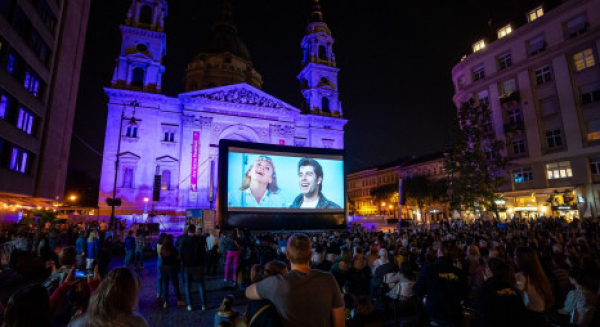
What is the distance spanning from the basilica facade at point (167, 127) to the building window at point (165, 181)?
11 cm

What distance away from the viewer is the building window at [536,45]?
30.2 metres

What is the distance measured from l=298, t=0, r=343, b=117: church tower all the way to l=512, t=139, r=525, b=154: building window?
879 inches

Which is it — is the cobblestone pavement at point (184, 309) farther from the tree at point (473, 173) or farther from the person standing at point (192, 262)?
the tree at point (473, 173)

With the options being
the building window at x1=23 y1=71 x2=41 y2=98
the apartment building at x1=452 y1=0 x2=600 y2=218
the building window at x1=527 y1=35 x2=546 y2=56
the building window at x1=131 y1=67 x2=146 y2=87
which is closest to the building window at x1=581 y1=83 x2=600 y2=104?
the apartment building at x1=452 y1=0 x2=600 y2=218

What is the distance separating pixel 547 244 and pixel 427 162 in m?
58.1

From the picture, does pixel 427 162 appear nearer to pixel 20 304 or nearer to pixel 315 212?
pixel 315 212

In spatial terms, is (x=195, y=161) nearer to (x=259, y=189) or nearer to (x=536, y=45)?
(x=259, y=189)

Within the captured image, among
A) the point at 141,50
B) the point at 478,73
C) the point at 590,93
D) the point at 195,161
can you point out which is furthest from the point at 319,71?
the point at 590,93

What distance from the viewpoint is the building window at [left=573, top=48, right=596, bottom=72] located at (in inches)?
1048

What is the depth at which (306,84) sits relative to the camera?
1916 inches

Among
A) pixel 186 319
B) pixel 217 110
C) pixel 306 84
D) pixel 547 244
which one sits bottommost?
pixel 186 319

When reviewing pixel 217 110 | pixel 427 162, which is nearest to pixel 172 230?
pixel 217 110

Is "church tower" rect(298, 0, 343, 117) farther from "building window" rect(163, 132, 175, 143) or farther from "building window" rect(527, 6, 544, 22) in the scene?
"building window" rect(527, 6, 544, 22)

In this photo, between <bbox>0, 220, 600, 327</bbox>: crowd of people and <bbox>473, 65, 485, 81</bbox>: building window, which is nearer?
<bbox>0, 220, 600, 327</bbox>: crowd of people
